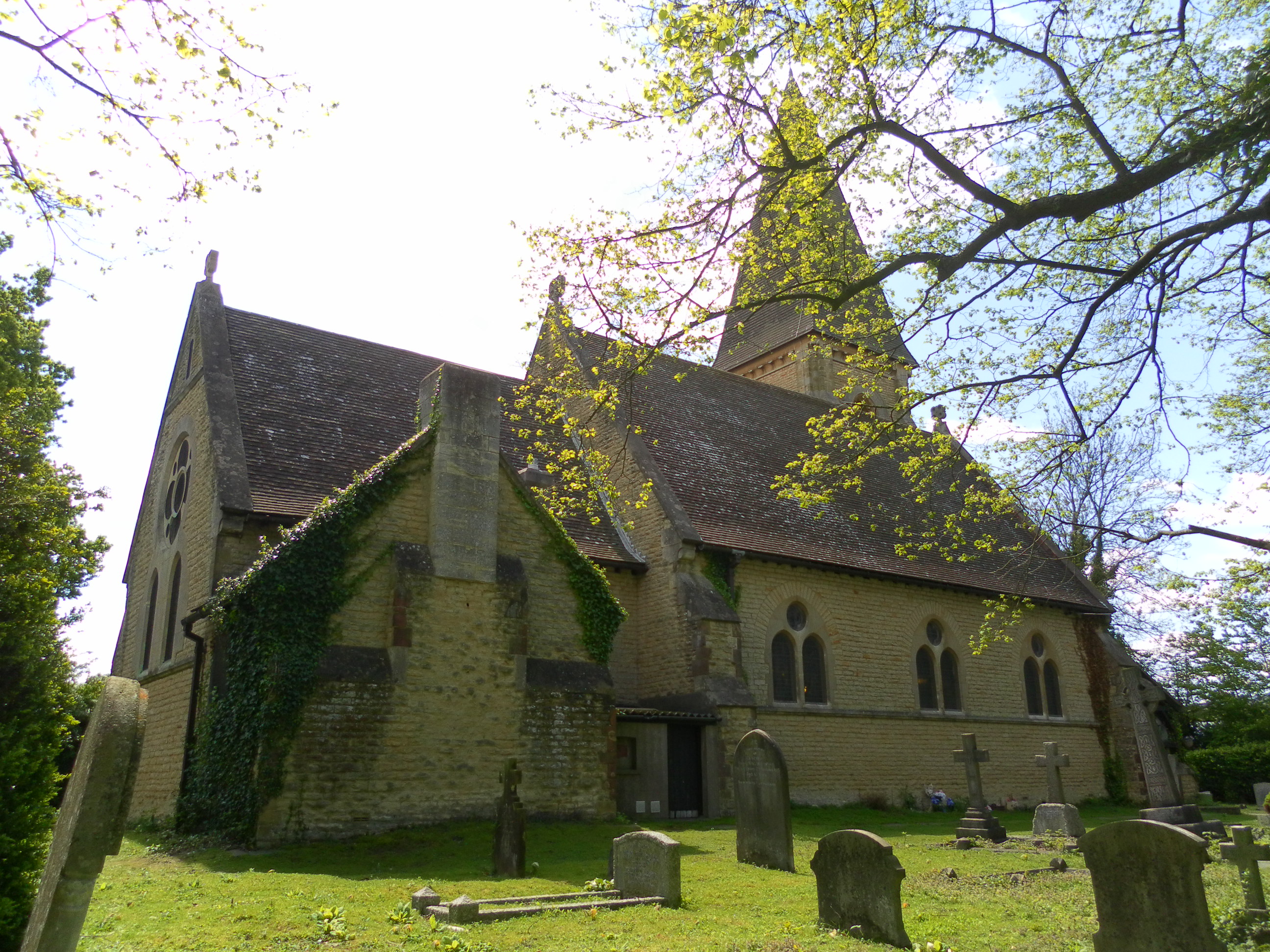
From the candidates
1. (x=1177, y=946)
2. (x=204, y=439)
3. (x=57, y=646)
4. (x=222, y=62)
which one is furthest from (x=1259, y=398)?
(x=204, y=439)

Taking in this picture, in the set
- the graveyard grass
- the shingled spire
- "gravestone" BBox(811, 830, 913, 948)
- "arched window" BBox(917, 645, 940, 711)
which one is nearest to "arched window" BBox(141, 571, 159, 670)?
the graveyard grass

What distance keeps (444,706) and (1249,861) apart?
977 cm

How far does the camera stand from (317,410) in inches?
704

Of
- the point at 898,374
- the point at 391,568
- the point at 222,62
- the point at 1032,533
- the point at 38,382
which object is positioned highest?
the point at 898,374

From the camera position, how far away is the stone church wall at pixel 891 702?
19609mm

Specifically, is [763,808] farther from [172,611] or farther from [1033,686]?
[1033,686]

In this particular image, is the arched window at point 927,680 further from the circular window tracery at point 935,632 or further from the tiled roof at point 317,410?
the tiled roof at point 317,410

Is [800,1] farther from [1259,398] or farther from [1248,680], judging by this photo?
[1248,680]

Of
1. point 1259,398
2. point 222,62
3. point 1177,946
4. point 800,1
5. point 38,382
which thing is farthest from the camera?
point 38,382

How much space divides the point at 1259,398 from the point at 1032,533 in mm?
14523

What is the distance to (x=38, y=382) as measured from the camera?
23.8 metres

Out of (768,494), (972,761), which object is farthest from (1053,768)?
(768,494)

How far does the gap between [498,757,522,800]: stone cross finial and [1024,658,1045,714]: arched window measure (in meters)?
17.9

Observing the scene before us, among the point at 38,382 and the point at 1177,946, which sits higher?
the point at 38,382
